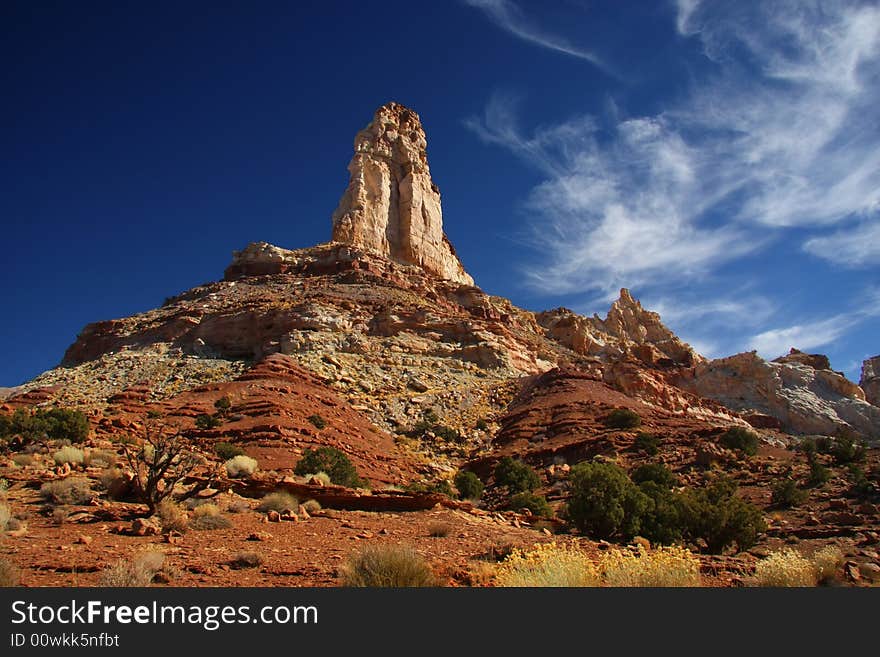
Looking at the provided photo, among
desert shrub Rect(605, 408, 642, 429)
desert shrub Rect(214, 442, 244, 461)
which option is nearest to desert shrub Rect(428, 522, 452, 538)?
desert shrub Rect(214, 442, 244, 461)

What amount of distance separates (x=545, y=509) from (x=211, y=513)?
1063 centimetres

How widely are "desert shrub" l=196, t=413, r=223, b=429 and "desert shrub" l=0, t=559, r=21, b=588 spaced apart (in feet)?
61.2

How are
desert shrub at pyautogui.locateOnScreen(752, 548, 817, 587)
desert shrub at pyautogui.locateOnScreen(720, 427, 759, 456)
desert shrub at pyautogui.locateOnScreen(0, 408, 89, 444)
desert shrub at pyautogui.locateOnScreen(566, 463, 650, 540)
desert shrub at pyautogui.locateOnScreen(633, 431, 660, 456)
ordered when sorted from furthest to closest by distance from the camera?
desert shrub at pyautogui.locateOnScreen(633, 431, 660, 456) → desert shrub at pyautogui.locateOnScreen(720, 427, 759, 456) → desert shrub at pyautogui.locateOnScreen(0, 408, 89, 444) → desert shrub at pyautogui.locateOnScreen(566, 463, 650, 540) → desert shrub at pyautogui.locateOnScreen(752, 548, 817, 587)

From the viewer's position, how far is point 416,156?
3413 inches

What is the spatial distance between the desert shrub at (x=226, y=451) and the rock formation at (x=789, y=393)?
52504 mm

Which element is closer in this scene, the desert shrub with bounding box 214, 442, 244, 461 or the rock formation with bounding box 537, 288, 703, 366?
the desert shrub with bounding box 214, 442, 244, 461

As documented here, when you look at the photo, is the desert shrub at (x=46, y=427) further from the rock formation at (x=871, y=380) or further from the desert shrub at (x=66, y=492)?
the rock formation at (x=871, y=380)

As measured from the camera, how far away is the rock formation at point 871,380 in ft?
258

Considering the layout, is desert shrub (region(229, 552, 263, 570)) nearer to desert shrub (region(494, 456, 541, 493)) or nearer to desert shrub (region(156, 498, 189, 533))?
desert shrub (region(156, 498, 189, 533))

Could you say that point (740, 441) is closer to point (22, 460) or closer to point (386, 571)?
point (386, 571)

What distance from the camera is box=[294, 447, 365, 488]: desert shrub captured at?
19.2 meters

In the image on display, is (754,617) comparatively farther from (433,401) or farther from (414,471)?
(433,401)

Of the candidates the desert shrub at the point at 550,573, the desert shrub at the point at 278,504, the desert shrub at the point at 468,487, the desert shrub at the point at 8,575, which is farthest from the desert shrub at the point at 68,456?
the desert shrub at the point at 550,573

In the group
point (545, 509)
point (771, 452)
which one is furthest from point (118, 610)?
point (771, 452)
